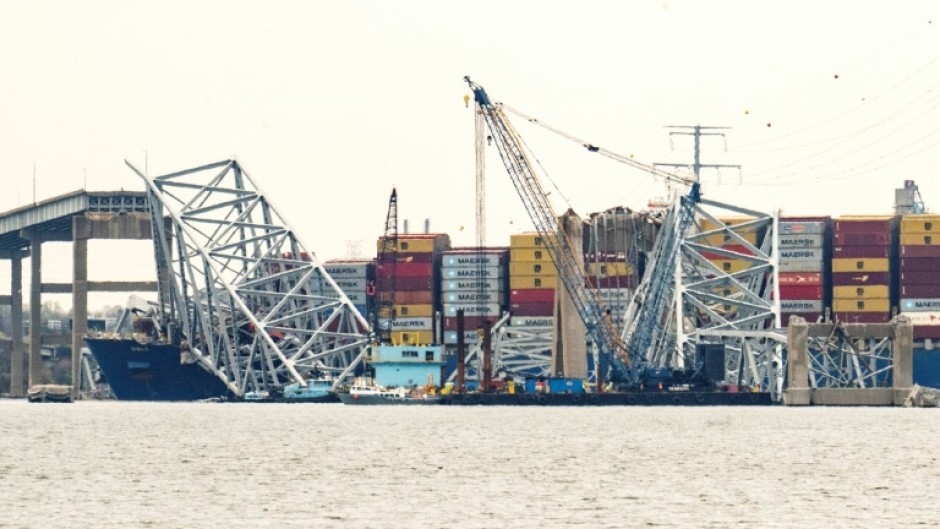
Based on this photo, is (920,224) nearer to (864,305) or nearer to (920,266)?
(920,266)

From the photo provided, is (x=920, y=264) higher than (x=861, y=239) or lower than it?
lower

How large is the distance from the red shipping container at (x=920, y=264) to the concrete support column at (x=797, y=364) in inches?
808

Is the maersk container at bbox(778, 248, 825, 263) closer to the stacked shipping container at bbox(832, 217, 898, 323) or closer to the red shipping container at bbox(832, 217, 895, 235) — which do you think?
the stacked shipping container at bbox(832, 217, 898, 323)

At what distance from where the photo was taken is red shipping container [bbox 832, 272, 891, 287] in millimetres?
196000

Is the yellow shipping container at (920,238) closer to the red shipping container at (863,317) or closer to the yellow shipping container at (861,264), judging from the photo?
the yellow shipping container at (861,264)

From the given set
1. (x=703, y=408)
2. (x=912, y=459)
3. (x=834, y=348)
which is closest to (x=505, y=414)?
(x=703, y=408)

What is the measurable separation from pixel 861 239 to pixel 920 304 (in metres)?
8.60

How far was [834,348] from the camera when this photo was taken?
590 ft

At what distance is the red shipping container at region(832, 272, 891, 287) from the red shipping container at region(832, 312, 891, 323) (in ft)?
9.59

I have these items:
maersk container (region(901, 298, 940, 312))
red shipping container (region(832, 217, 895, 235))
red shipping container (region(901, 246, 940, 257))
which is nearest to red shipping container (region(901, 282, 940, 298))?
maersk container (region(901, 298, 940, 312))

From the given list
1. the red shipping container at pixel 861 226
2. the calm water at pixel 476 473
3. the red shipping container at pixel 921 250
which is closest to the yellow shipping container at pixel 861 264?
the red shipping container at pixel 921 250

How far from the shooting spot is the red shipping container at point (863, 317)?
196 m

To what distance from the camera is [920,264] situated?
195m

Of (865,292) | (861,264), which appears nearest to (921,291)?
(865,292)
